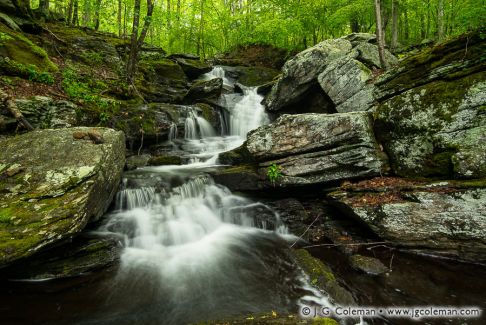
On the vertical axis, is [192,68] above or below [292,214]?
above

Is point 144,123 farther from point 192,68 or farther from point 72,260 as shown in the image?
point 192,68

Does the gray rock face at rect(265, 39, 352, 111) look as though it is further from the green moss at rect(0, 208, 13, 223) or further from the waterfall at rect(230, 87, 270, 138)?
the green moss at rect(0, 208, 13, 223)

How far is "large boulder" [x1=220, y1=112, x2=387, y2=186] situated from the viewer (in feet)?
23.4

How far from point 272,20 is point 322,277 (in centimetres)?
1695

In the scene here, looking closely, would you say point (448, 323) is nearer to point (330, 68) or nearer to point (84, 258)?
point (84, 258)

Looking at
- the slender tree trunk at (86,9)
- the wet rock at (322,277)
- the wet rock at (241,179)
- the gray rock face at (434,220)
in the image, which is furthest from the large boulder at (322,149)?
the slender tree trunk at (86,9)

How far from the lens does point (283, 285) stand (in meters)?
5.16

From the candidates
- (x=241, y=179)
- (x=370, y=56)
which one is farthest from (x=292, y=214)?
(x=370, y=56)

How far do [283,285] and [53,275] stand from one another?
4166 mm

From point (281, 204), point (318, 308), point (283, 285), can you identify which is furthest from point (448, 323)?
point (281, 204)

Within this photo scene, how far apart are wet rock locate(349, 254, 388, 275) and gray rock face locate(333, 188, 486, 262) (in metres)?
0.82

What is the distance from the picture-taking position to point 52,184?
526 cm

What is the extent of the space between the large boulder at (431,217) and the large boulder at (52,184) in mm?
5708

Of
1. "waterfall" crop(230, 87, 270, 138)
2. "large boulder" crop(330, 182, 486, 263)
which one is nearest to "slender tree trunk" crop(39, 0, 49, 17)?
"waterfall" crop(230, 87, 270, 138)
